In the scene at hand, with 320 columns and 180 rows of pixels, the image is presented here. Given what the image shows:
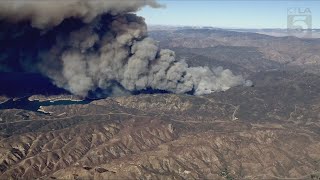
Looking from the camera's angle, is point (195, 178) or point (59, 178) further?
point (195, 178)

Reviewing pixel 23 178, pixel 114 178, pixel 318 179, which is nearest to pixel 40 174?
pixel 23 178

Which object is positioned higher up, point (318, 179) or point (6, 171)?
point (6, 171)

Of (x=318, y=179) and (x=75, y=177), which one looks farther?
(x=318, y=179)

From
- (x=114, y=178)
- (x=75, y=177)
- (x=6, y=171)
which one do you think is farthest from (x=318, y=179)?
(x=6, y=171)

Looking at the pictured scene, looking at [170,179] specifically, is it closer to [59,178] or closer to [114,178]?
[114,178]

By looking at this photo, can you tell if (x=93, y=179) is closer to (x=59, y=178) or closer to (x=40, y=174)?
(x=59, y=178)

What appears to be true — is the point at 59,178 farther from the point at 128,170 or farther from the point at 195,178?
the point at 195,178

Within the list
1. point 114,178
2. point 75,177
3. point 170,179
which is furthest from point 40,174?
point 170,179
